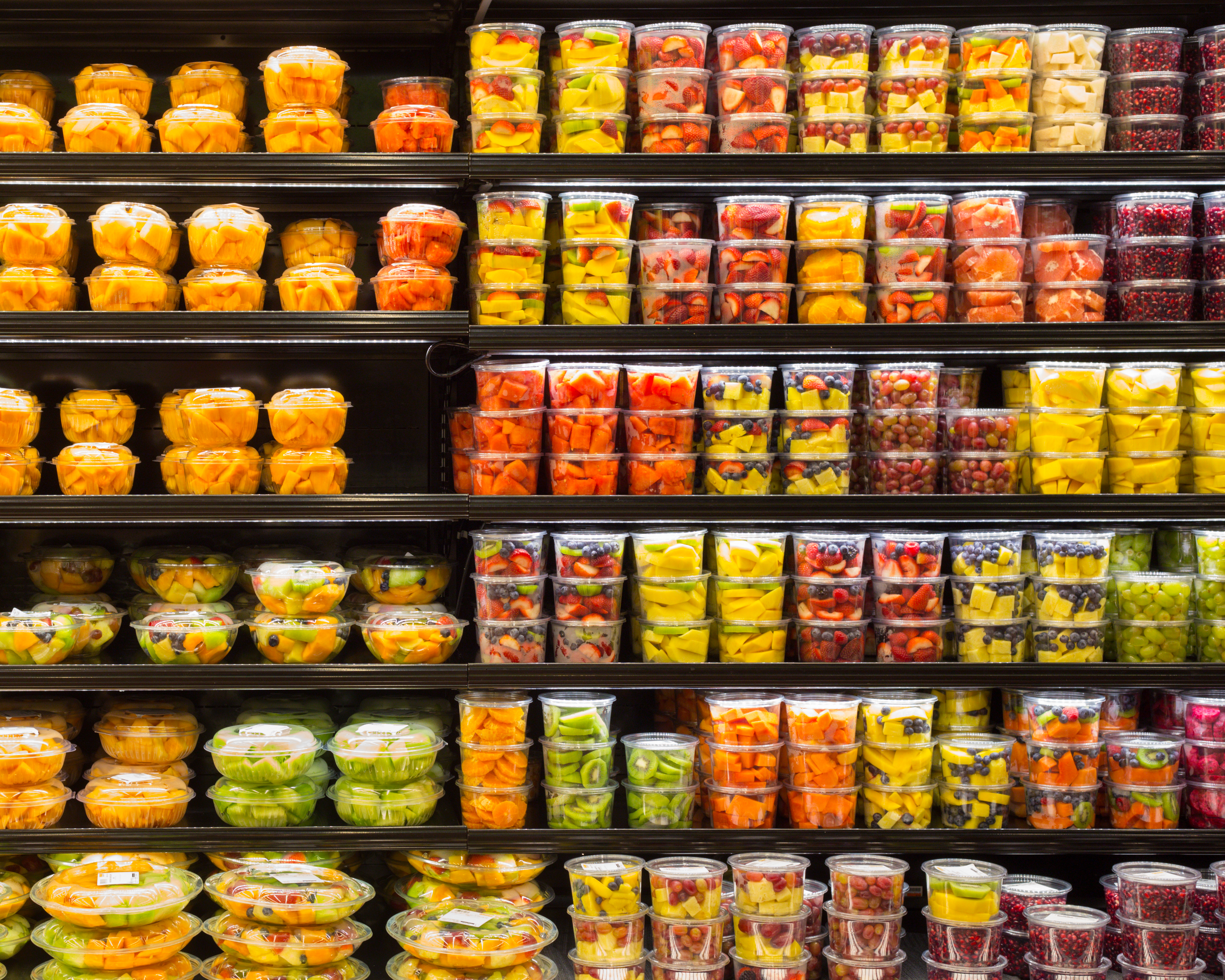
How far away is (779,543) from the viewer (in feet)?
9.16

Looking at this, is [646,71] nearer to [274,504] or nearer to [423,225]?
[423,225]

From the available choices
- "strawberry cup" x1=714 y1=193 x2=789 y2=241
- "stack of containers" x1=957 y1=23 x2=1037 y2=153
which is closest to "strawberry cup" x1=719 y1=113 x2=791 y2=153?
"strawberry cup" x1=714 y1=193 x2=789 y2=241

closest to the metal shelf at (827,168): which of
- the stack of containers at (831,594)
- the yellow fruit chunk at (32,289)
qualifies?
the stack of containers at (831,594)

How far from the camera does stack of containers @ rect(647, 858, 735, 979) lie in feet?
8.62

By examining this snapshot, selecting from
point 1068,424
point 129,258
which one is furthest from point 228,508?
point 1068,424

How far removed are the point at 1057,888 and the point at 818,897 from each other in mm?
623

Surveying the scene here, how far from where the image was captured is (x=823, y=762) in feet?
9.06

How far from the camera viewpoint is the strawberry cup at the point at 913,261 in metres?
2.78

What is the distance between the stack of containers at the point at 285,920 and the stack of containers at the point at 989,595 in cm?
167

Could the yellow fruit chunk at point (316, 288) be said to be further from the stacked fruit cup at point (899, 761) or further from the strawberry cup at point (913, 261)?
the stacked fruit cup at point (899, 761)

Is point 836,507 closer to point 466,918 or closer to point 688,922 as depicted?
point 688,922

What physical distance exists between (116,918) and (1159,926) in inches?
98.3

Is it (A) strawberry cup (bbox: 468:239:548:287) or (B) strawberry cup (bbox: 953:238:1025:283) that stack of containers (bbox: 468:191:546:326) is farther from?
(B) strawberry cup (bbox: 953:238:1025:283)

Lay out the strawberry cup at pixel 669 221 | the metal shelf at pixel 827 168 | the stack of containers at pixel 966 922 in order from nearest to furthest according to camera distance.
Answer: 1. the stack of containers at pixel 966 922
2. the metal shelf at pixel 827 168
3. the strawberry cup at pixel 669 221
